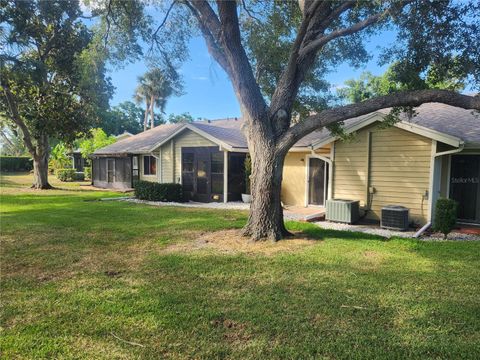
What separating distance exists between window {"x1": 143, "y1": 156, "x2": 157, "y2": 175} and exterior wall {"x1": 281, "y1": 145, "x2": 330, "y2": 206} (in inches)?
398

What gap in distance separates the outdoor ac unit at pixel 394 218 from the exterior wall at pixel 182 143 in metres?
8.88

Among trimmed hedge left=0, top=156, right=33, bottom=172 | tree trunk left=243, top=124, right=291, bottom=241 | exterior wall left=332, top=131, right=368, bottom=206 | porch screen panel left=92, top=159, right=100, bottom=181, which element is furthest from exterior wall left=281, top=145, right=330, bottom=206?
trimmed hedge left=0, top=156, right=33, bottom=172

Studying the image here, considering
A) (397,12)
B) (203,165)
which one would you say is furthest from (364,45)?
(203,165)

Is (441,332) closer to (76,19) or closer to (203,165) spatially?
(203,165)

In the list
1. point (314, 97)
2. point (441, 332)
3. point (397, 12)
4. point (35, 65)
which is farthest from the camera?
point (35, 65)

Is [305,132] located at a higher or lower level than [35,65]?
lower

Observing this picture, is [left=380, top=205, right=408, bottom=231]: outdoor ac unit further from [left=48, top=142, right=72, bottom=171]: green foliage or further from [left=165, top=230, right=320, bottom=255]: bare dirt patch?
[left=48, top=142, right=72, bottom=171]: green foliage

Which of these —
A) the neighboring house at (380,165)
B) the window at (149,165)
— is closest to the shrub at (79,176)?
the window at (149,165)

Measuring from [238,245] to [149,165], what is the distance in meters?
15.4

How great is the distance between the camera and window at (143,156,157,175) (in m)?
21.0

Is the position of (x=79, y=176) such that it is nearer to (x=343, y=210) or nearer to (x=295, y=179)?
(x=295, y=179)

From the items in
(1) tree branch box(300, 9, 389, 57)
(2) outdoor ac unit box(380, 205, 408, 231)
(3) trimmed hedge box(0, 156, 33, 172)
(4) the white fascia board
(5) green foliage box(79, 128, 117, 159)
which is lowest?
(2) outdoor ac unit box(380, 205, 408, 231)

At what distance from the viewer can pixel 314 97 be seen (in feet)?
39.1

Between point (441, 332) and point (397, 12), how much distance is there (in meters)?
5.98
